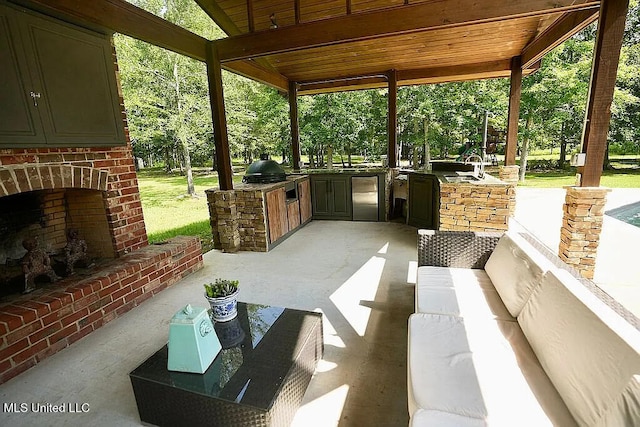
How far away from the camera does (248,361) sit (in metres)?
1.62

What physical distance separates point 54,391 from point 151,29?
328 cm

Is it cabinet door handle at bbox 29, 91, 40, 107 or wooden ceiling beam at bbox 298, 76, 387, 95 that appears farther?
wooden ceiling beam at bbox 298, 76, 387, 95

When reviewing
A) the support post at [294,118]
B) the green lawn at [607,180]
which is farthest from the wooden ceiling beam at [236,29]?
the green lawn at [607,180]

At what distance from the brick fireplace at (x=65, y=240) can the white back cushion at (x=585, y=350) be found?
3.23m

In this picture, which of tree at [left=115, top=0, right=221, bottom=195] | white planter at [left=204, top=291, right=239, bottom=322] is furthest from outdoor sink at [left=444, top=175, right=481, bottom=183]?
tree at [left=115, top=0, right=221, bottom=195]

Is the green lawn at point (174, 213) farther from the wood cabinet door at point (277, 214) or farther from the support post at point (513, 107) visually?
the support post at point (513, 107)

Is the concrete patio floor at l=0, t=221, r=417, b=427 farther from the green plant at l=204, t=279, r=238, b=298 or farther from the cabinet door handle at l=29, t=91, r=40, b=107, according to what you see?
the cabinet door handle at l=29, t=91, r=40, b=107

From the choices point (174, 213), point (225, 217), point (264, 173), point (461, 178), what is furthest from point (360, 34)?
point (174, 213)

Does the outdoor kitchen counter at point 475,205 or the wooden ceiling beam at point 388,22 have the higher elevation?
the wooden ceiling beam at point 388,22

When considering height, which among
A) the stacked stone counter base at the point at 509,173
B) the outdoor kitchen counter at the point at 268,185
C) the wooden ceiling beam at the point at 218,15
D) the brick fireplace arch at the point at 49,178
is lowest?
the stacked stone counter base at the point at 509,173

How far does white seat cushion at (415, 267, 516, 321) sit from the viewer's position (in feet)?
6.25

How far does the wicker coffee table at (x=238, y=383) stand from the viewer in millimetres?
1386

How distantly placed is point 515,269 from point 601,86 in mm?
2064

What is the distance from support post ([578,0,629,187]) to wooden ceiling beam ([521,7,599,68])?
449mm
